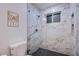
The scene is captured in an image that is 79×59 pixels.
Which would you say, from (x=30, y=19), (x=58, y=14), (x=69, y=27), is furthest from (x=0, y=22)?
Answer: (x=69, y=27)

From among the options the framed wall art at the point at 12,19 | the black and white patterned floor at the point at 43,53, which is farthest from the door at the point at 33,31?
the framed wall art at the point at 12,19

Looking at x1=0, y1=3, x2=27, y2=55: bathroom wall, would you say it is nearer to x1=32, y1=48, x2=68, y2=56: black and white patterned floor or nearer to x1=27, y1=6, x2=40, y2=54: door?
x1=27, y1=6, x2=40, y2=54: door

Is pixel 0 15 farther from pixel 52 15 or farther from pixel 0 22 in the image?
pixel 52 15

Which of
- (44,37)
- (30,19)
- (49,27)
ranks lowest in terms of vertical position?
(44,37)

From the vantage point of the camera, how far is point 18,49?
1.48 metres

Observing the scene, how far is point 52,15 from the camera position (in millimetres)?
1508

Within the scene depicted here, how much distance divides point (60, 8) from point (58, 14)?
9cm

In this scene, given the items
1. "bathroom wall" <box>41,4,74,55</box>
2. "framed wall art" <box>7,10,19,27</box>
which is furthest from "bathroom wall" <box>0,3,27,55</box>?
"bathroom wall" <box>41,4,74,55</box>

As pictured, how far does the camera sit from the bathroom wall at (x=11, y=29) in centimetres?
140

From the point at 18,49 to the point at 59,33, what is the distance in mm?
659

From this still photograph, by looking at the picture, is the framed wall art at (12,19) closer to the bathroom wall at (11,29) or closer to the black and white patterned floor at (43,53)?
the bathroom wall at (11,29)

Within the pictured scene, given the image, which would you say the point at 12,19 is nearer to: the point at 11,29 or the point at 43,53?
the point at 11,29

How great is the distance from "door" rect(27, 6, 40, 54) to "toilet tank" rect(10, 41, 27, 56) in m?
0.08

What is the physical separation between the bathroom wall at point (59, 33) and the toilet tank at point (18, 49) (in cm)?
29
